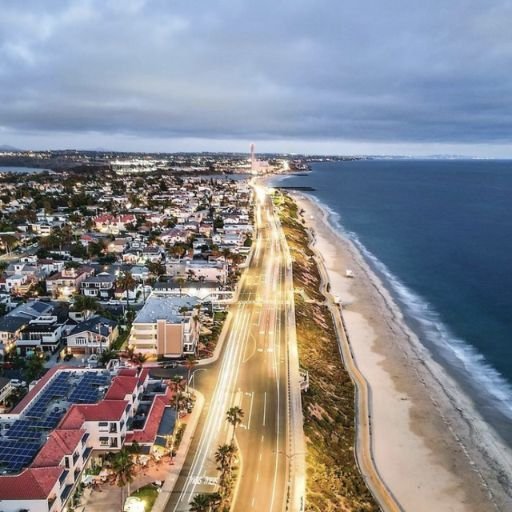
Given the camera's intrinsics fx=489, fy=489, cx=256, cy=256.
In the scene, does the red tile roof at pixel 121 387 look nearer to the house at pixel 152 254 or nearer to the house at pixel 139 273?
the house at pixel 139 273

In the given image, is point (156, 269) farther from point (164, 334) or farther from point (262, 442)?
point (262, 442)

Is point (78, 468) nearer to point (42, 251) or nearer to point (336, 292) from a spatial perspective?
point (336, 292)

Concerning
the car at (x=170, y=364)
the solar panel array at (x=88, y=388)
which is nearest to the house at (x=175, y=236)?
the car at (x=170, y=364)

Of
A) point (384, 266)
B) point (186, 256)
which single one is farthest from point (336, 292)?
point (186, 256)

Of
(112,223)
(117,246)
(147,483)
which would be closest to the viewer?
(147,483)

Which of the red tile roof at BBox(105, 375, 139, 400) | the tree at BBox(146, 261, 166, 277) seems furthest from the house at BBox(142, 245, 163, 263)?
the red tile roof at BBox(105, 375, 139, 400)

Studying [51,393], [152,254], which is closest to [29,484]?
[51,393]
